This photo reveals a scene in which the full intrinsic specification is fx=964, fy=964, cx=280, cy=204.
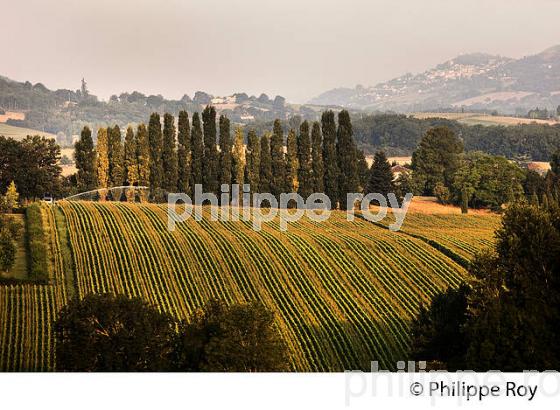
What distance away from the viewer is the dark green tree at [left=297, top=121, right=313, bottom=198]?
14891 millimetres

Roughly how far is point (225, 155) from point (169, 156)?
3.35 feet

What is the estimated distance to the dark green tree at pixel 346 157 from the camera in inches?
581

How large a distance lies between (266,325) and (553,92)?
176 inches

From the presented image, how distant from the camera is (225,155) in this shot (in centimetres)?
1577

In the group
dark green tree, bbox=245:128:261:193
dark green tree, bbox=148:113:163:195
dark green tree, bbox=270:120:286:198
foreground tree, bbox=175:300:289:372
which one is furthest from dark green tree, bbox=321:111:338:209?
foreground tree, bbox=175:300:289:372

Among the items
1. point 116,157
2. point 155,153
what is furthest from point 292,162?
point 116,157

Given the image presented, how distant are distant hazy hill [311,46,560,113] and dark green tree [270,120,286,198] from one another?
3644mm

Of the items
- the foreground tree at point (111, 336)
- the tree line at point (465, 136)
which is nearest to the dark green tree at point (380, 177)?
the tree line at point (465, 136)

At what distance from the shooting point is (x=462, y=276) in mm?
10500

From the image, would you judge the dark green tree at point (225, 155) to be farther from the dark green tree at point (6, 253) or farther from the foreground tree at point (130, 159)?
the dark green tree at point (6, 253)

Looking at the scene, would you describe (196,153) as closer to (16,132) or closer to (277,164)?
(277,164)

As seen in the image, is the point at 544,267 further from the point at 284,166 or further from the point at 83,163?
the point at 83,163

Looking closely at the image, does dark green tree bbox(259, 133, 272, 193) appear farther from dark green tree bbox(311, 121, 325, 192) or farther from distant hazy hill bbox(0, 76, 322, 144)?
distant hazy hill bbox(0, 76, 322, 144)

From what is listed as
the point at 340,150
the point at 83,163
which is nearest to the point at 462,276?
the point at 340,150
